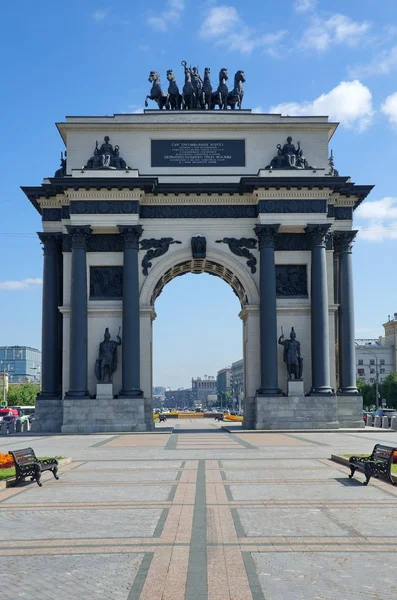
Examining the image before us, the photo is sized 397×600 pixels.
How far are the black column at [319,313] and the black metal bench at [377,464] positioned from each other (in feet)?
81.1

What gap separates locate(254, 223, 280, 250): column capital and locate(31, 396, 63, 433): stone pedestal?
1628 centimetres

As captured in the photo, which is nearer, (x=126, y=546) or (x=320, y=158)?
(x=126, y=546)

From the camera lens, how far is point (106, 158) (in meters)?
45.3

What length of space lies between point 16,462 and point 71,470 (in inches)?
146

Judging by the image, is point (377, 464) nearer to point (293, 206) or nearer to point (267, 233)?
point (267, 233)

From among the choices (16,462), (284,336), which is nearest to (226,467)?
(16,462)

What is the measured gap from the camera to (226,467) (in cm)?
2223

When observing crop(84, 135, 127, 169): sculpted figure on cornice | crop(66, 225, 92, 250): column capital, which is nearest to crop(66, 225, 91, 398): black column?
crop(66, 225, 92, 250): column capital

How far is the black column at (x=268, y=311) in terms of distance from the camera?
44.1 meters

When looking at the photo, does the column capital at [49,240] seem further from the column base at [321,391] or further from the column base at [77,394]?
the column base at [321,391]

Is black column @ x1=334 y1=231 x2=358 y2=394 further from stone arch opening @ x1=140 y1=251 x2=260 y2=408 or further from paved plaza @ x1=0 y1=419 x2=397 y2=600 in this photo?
paved plaza @ x1=0 y1=419 x2=397 y2=600

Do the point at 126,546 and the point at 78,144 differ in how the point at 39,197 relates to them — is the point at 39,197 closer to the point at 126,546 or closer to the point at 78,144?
the point at 78,144

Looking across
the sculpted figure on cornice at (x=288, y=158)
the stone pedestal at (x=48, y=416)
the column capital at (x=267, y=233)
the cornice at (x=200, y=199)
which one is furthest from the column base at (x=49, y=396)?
the sculpted figure on cornice at (x=288, y=158)

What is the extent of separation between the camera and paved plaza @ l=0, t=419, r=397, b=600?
30.2 feet
